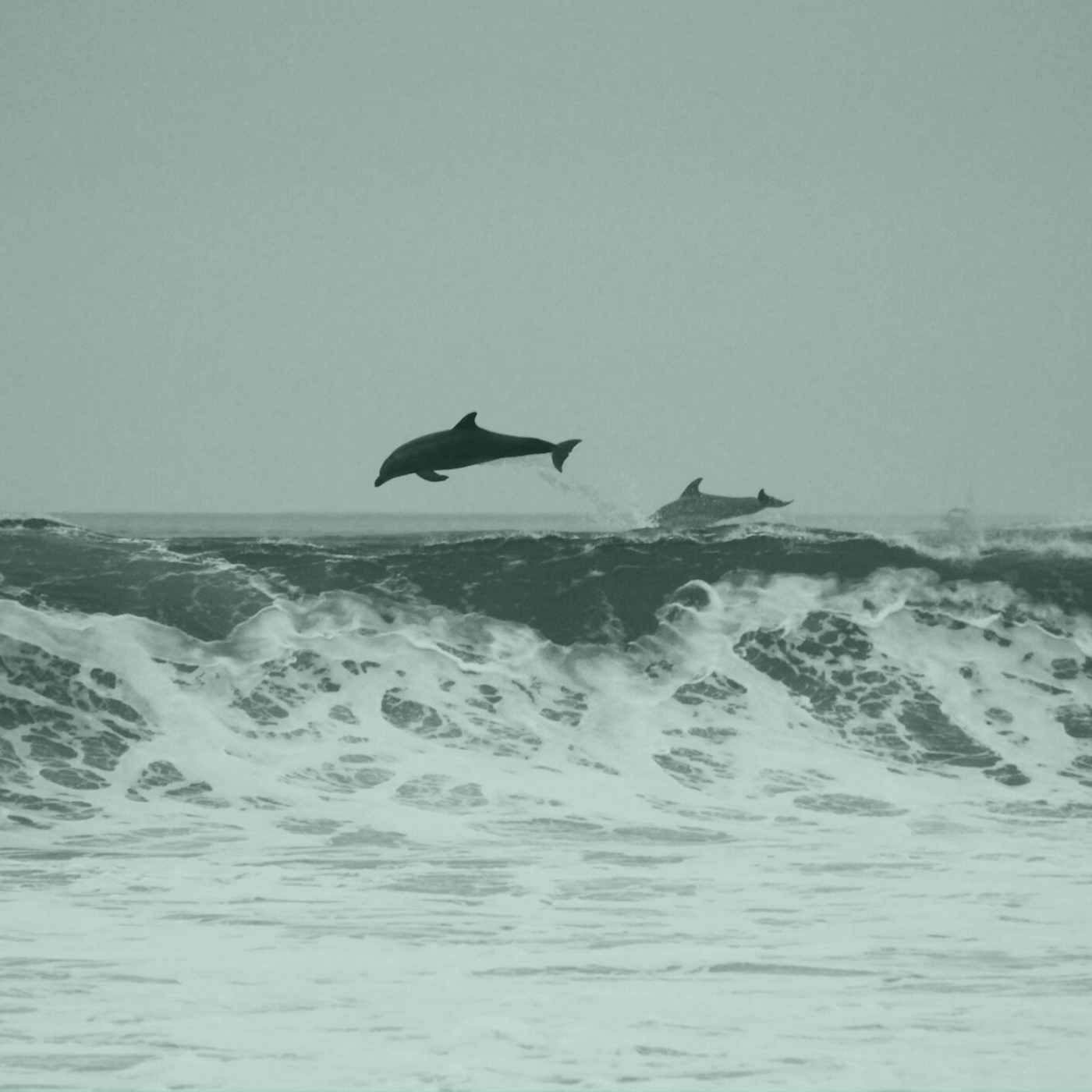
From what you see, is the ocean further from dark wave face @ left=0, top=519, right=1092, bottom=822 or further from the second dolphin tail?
the second dolphin tail

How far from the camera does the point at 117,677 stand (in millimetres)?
14578

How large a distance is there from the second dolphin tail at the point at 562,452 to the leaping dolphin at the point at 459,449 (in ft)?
0.04

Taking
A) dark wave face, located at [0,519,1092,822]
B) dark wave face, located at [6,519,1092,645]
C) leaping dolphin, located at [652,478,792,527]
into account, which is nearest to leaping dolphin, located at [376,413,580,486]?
dark wave face, located at [0,519,1092,822]

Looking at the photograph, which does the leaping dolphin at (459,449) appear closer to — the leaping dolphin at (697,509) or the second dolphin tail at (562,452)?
the second dolphin tail at (562,452)

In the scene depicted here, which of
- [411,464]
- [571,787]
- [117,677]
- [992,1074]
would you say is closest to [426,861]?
[571,787]

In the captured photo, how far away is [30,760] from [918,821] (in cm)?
778

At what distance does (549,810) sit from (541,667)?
4232 mm

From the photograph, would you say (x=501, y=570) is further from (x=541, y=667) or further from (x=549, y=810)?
(x=549, y=810)

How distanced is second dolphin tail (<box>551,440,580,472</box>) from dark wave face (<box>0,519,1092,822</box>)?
2.80 metres

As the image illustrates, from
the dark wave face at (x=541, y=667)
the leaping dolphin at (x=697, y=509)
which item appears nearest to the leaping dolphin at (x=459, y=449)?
the dark wave face at (x=541, y=667)

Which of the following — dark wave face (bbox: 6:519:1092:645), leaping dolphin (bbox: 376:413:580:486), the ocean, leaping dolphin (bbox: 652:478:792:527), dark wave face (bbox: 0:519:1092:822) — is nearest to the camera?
the ocean

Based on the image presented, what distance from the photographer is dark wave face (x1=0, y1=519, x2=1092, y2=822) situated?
1262cm

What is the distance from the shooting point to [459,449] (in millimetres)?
11570

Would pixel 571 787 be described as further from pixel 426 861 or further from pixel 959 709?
pixel 959 709
